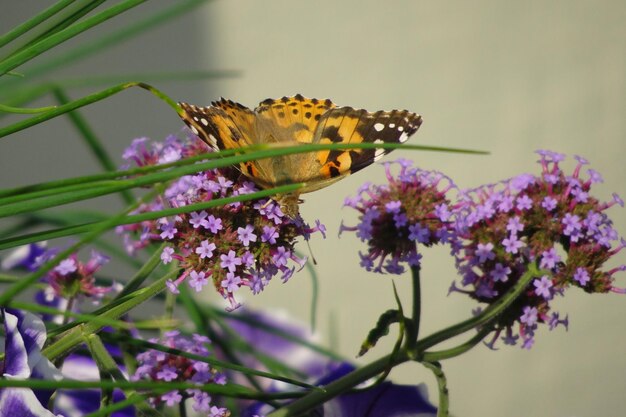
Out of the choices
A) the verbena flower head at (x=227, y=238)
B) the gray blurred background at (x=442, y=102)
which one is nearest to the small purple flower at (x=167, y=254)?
the verbena flower head at (x=227, y=238)

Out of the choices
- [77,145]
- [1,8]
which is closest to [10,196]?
[1,8]

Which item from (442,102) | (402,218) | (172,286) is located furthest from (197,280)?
(442,102)

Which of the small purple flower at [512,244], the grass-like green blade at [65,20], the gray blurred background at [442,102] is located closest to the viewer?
the grass-like green blade at [65,20]

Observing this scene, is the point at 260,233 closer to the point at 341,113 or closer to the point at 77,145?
the point at 341,113

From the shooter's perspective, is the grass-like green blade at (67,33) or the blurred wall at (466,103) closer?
the grass-like green blade at (67,33)

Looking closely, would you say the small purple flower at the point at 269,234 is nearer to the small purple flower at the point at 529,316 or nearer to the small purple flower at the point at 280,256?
the small purple flower at the point at 280,256

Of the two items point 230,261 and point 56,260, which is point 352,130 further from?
point 56,260

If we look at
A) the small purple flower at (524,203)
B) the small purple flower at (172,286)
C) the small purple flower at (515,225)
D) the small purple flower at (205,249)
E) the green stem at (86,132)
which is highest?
the green stem at (86,132)

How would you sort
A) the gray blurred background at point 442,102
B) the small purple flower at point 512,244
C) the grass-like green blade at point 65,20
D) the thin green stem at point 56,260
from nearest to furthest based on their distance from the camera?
the thin green stem at point 56,260
the grass-like green blade at point 65,20
the small purple flower at point 512,244
the gray blurred background at point 442,102

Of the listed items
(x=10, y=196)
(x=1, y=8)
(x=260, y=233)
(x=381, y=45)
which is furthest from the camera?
(x=381, y=45)
